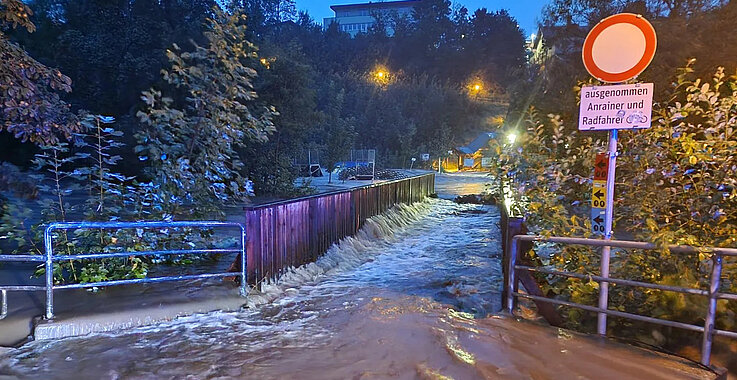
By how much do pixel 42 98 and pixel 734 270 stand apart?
8.97 metres

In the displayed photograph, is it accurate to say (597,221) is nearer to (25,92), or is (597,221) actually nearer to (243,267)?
(243,267)

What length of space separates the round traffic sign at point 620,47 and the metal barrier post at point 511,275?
6.57 feet

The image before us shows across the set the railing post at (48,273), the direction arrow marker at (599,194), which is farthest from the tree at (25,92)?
the direction arrow marker at (599,194)

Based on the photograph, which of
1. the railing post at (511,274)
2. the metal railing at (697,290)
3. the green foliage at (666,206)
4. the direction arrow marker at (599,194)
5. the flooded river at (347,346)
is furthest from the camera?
the railing post at (511,274)

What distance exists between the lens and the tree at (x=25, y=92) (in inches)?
235

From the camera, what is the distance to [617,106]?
4.40 meters

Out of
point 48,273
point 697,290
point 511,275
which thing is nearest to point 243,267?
point 48,273

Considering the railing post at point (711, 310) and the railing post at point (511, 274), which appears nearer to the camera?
the railing post at point (711, 310)

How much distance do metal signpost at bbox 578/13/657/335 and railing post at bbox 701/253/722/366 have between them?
84 centimetres

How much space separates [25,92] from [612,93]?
742 cm

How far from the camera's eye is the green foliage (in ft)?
14.4

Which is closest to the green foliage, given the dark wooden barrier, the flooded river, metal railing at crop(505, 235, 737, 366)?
metal railing at crop(505, 235, 737, 366)

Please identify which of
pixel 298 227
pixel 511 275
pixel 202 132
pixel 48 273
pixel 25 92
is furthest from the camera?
pixel 202 132

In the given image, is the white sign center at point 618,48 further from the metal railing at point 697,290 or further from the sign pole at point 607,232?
the metal railing at point 697,290
